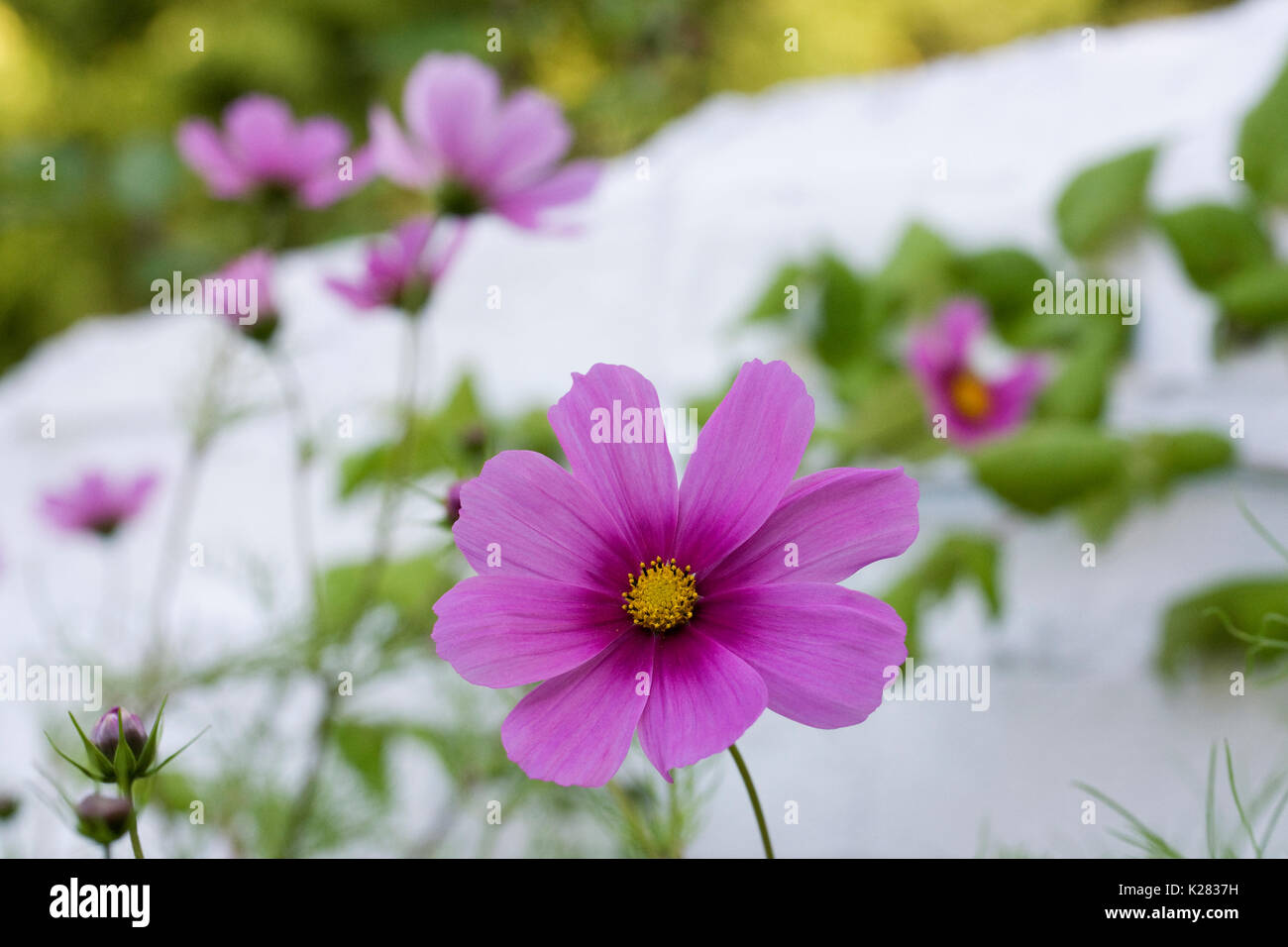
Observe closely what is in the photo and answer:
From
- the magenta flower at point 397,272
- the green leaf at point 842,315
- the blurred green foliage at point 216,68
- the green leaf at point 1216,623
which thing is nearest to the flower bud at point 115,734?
the magenta flower at point 397,272

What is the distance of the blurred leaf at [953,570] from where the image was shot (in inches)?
12.2

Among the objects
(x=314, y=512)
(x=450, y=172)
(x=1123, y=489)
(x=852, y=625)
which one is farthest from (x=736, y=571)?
(x=314, y=512)

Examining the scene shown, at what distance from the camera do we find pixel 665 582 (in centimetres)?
10

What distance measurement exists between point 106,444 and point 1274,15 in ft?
2.53

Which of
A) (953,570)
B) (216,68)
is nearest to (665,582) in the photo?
(953,570)

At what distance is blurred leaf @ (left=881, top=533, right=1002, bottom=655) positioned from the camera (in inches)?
12.2

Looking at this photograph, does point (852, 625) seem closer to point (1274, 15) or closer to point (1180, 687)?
point (1180, 687)

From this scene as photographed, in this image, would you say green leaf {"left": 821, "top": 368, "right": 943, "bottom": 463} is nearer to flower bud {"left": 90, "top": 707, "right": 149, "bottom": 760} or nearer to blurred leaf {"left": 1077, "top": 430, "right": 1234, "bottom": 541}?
blurred leaf {"left": 1077, "top": 430, "right": 1234, "bottom": 541}

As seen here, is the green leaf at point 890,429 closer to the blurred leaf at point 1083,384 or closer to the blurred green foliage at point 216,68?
the blurred leaf at point 1083,384

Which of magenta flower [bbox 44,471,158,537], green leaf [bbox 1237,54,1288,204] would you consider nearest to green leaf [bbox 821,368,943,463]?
green leaf [bbox 1237,54,1288,204]

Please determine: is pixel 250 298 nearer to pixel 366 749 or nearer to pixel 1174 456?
pixel 366 749

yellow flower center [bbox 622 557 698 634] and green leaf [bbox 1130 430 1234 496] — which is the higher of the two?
green leaf [bbox 1130 430 1234 496]

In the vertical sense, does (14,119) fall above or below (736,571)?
above

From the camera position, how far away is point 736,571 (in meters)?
0.10
